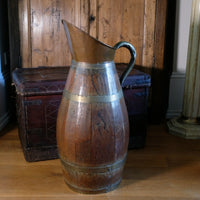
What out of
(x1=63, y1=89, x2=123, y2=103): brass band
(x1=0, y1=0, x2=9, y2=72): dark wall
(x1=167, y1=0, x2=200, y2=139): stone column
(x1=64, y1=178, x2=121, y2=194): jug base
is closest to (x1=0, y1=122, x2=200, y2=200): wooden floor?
→ (x1=64, y1=178, x2=121, y2=194): jug base

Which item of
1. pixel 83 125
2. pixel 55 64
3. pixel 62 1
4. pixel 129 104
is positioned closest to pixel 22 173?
pixel 83 125

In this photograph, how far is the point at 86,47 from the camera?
1.50m

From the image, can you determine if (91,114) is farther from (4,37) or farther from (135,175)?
(4,37)

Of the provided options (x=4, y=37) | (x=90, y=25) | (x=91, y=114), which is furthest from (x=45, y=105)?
(x=4, y=37)

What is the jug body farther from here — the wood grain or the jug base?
the wood grain

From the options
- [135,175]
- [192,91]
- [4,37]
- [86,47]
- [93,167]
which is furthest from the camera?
[4,37]

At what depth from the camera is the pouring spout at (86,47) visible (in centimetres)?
149

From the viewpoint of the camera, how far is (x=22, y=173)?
6.35 feet

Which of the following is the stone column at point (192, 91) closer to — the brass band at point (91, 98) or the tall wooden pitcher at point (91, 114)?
the tall wooden pitcher at point (91, 114)

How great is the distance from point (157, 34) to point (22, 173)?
1545mm

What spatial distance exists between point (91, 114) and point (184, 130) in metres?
1.23

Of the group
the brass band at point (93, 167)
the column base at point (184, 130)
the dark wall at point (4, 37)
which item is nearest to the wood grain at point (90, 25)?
the dark wall at point (4, 37)

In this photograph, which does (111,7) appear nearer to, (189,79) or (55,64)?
(55,64)

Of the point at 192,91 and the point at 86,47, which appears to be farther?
the point at 192,91
